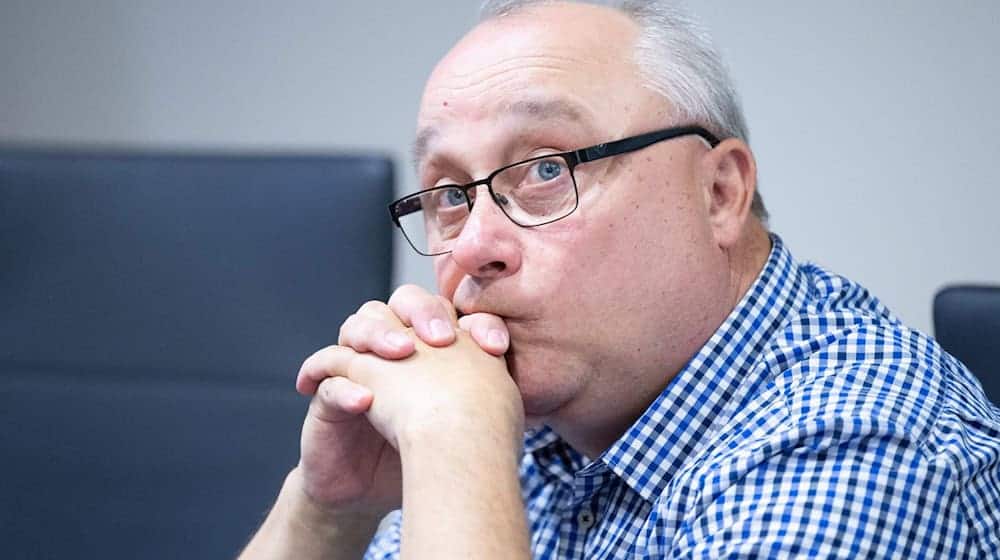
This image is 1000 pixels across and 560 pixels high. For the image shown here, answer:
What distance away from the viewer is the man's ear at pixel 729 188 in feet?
4.07

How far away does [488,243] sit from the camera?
1.16m

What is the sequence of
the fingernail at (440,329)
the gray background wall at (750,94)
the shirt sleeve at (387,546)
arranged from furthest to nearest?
the gray background wall at (750,94) < the shirt sleeve at (387,546) < the fingernail at (440,329)

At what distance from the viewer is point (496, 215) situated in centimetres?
118

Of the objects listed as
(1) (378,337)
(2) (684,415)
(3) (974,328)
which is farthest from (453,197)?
(3) (974,328)

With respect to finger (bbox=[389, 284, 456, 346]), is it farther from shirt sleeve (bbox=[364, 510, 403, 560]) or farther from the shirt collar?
shirt sleeve (bbox=[364, 510, 403, 560])

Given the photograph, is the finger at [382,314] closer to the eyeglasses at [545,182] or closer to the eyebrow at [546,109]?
the eyeglasses at [545,182]

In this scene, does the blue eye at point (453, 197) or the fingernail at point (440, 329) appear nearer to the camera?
the fingernail at point (440, 329)

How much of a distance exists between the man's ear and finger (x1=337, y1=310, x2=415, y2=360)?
348 mm

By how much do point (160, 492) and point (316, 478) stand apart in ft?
1.84

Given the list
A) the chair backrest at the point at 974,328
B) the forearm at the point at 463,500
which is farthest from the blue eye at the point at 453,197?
the chair backrest at the point at 974,328

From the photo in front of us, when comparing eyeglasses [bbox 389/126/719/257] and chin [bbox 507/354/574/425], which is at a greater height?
eyeglasses [bbox 389/126/719/257]

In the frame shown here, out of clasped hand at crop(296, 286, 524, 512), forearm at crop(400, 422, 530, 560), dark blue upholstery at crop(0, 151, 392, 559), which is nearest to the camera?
forearm at crop(400, 422, 530, 560)

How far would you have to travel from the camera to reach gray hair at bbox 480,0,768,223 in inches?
48.2

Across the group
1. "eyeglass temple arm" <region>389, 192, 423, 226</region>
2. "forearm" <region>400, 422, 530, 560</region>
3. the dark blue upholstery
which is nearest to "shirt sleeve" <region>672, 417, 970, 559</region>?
"forearm" <region>400, 422, 530, 560</region>
